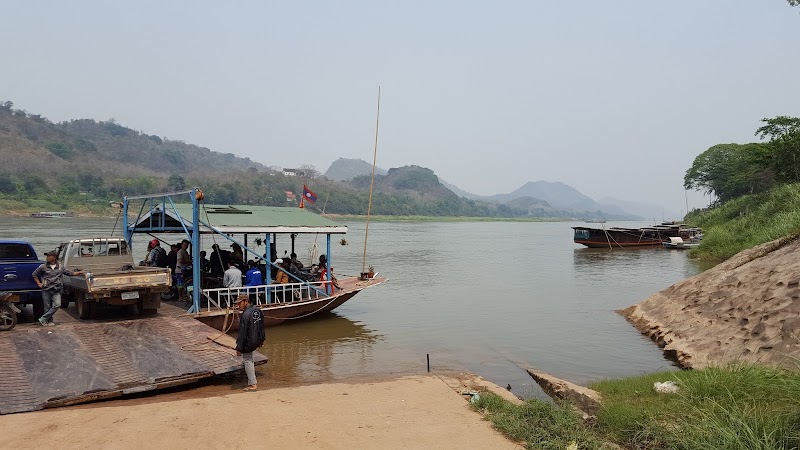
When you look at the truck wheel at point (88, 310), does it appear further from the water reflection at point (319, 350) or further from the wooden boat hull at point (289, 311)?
the water reflection at point (319, 350)

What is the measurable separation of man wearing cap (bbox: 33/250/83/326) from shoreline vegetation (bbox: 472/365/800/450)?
8.05 m

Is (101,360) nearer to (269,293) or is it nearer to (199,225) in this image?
(199,225)

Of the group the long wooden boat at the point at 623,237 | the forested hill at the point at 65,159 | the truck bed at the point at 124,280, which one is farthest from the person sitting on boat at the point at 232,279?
the forested hill at the point at 65,159

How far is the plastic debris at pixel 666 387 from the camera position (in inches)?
323

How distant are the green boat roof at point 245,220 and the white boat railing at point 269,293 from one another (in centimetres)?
138

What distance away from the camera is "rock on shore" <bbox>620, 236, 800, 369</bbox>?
10266mm

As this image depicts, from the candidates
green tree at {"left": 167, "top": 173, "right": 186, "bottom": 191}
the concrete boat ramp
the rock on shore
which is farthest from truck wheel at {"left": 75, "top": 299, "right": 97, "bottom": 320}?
green tree at {"left": 167, "top": 173, "right": 186, "bottom": 191}

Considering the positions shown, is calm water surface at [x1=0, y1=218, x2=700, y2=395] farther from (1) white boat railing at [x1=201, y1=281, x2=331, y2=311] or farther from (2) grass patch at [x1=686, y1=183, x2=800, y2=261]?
(2) grass patch at [x1=686, y1=183, x2=800, y2=261]

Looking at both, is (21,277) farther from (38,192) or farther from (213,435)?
(38,192)

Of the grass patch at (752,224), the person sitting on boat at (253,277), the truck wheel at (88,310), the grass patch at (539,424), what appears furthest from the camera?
the grass patch at (752,224)

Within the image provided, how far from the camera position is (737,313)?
1209cm

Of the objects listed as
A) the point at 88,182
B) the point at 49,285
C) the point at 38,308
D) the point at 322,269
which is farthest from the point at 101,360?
the point at 88,182

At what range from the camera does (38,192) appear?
9056 cm

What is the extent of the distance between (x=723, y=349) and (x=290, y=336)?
9516mm
